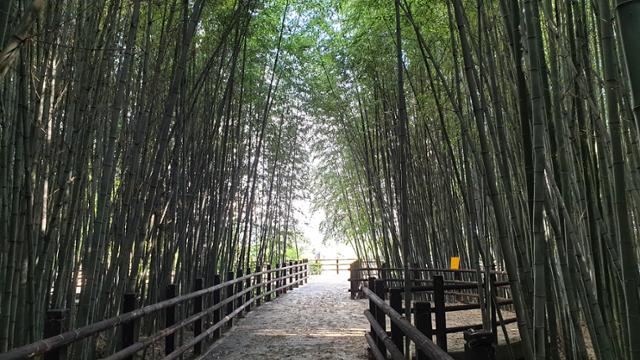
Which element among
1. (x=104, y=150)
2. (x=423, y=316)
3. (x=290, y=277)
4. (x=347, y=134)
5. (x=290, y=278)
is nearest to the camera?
(x=423, y=316)

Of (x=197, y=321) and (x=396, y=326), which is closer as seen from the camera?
(x=396, y=326)

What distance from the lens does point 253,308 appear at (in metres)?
6.73

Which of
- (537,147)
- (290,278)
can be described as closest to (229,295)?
(537,147)

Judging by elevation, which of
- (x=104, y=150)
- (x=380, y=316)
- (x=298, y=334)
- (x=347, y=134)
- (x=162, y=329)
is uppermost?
(x=347, y=134)

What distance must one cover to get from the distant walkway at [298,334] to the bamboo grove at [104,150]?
29.5 inches

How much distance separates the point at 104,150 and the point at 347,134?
464 centimetres

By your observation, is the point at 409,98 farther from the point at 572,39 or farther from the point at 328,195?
the point at 328,195

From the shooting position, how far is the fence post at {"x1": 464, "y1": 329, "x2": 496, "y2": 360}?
1.19 metres

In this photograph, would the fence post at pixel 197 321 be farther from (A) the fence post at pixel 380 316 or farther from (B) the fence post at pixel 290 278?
(B) the fence post at pixel 290 278

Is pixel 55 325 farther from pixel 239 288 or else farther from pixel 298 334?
pixel 239 288

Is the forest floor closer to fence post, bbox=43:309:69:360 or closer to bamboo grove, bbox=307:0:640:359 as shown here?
bamboo grove, bbox=307:0:640:359

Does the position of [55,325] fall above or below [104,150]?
below

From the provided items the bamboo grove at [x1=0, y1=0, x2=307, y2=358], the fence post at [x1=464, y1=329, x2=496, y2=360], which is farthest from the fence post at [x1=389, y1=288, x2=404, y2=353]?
the bamboo grove at [x1=0, y1=0, x2=307, y2=358]

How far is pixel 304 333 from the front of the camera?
451 centimetres
